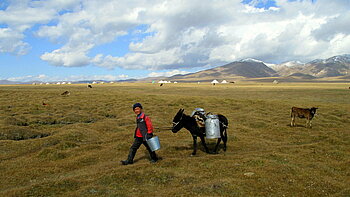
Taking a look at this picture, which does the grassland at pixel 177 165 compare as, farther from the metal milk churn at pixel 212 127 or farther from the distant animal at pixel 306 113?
the metal milk churn at pixel 212 127

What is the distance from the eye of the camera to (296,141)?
15.7 meters

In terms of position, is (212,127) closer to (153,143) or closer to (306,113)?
(153,143)

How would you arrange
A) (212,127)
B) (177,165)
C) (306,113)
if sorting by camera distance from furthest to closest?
(306,113) < (212,127) < (177,165)

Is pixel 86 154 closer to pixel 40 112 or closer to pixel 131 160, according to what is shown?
pixel 131 160

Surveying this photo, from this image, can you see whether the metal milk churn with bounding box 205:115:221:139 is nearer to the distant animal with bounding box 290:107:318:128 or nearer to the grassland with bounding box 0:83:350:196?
the grassland with bounding box 0:83:350:196

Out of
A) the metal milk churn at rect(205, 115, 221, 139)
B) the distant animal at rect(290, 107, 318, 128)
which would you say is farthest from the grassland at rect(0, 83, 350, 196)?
the metal milk churn at rect(205, 115, 221, 139)

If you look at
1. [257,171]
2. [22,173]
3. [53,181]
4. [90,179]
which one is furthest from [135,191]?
[22,173]

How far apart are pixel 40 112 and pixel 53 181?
20171 millimetres

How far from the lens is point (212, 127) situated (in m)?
11.9

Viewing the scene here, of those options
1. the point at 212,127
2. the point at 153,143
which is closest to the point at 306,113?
the point at 212,127

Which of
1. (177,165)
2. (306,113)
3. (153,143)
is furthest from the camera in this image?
(306,113)

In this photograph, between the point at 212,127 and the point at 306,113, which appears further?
the point at 306,113

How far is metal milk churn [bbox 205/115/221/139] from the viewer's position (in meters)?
11.9

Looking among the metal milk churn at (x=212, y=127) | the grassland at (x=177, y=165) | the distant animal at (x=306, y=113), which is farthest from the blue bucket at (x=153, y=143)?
the distant animal at (x=306, y=113)
